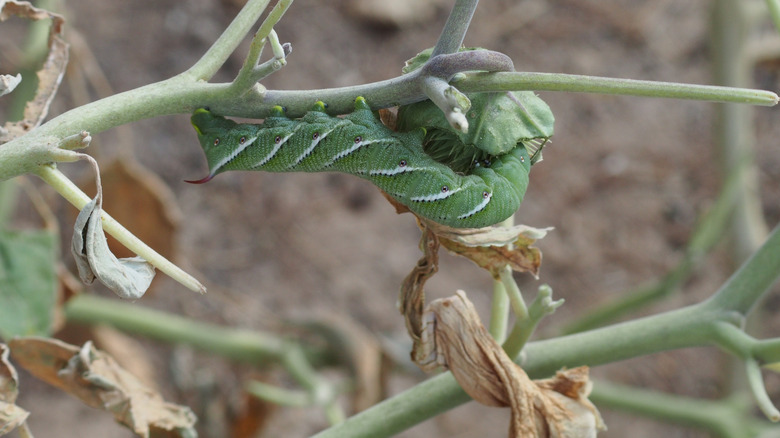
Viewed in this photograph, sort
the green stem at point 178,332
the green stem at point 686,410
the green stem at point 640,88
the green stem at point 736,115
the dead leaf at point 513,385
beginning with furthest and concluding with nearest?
the green stem at point 736,115 → the green stem at point 178,332 → the green stem at point 686,410 → the dead leaf at point 513,385 → the green stem at point 640,88

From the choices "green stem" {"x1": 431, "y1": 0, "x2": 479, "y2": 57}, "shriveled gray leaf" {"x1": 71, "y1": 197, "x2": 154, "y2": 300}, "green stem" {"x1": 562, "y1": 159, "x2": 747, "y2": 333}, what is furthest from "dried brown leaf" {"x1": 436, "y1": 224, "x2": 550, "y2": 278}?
"green stem" {"x1": 562, "y1": 159, "x2": 747, "y2": 333}

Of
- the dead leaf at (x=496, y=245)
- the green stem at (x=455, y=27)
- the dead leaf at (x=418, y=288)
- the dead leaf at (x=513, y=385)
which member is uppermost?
the green stem at (x=455, y=27)

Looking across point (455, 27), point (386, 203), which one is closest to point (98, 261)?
point (455, 27)

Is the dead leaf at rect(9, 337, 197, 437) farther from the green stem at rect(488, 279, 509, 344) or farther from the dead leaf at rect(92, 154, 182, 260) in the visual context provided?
the dead leaf at rect(92, 154, 182, 260)

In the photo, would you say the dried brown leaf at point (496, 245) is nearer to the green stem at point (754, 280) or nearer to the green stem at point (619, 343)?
the green stem at point (619, 343)

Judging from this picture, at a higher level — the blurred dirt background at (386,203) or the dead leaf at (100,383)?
the dead leaf at (100,383)

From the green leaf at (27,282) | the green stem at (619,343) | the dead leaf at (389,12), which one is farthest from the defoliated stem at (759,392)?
the dead leaf at (389,12)
